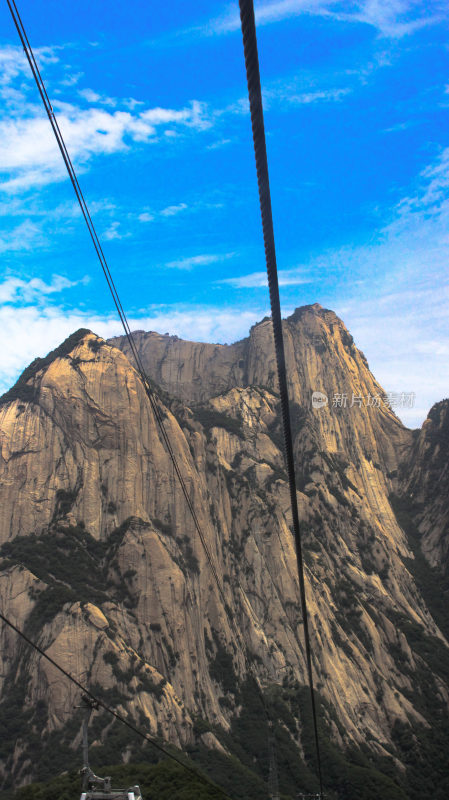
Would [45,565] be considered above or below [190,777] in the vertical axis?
above

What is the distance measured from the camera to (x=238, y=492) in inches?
4328

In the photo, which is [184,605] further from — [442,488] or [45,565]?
[442,488]

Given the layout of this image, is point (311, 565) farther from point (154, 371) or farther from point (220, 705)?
point (154, 371)

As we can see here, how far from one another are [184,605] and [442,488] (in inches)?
3235

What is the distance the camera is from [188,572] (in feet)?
285

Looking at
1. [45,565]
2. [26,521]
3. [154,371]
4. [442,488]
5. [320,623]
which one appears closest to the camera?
[45,565]

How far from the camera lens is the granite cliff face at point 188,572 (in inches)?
2699

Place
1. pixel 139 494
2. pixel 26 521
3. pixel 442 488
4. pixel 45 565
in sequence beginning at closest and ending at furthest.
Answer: pixel 45 565
pixel 26 521
pixel 139 494
pixel 442 488

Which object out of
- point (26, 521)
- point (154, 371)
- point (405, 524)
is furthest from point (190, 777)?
point (154, 371)

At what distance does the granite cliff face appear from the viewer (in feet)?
225

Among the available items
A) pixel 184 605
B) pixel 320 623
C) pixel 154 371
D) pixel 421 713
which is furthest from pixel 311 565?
pixel 154 371

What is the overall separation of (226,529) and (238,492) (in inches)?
321

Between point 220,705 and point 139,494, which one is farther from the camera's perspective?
point 139,494

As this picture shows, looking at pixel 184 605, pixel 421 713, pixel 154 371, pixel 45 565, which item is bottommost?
pixel 421 713
